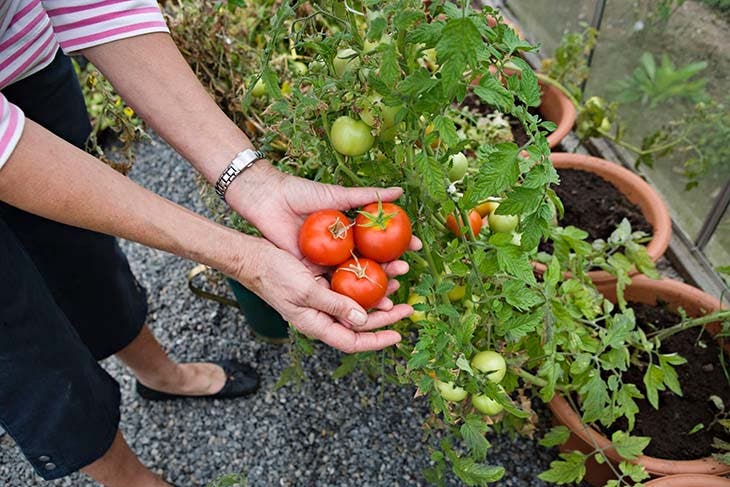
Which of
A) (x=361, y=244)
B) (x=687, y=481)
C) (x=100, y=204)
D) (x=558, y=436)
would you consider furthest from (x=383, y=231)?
(x=687, y=481)

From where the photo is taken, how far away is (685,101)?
7.16 feet

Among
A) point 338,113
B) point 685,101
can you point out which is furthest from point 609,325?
point 685,101

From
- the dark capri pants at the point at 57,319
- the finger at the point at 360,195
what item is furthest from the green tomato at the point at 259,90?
the finger at the point at 360,195

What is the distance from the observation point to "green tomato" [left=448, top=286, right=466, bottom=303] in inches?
52.1

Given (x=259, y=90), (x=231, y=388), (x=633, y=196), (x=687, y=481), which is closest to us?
(x=687, y=481)

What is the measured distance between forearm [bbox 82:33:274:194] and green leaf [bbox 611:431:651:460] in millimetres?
1062

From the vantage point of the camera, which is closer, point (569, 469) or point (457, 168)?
point (457, 168)

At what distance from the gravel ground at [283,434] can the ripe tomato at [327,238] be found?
2.37 ft

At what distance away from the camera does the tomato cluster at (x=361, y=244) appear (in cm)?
115

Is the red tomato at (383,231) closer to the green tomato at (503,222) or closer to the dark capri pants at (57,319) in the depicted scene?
the green tomato at (503,222)

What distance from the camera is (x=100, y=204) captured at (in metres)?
1.01

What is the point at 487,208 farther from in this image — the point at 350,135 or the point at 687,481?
the point at 687,481

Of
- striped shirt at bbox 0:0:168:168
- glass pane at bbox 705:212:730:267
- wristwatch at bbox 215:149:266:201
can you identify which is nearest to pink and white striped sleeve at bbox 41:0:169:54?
striped shirt at bbox 0:0:168:168

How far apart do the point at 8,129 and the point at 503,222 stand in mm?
998
